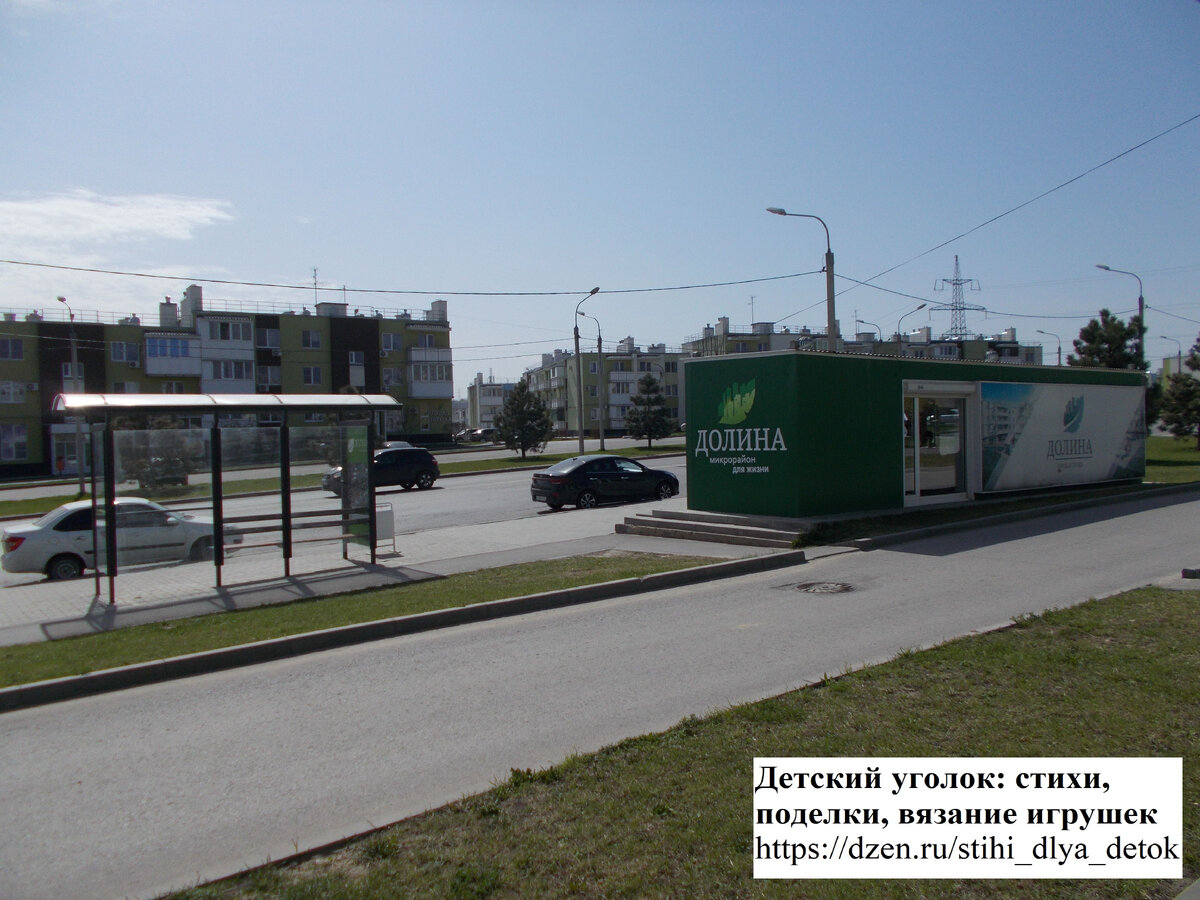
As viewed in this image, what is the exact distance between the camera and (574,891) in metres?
3.52

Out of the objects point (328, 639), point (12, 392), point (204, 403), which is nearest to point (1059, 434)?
point (328, 639)

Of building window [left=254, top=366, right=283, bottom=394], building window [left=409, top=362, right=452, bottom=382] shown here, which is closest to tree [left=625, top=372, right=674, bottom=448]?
building window [left=409, top=362, right=452, bottom=382]

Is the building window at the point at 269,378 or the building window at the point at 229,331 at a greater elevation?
the building window at the point at 229,331

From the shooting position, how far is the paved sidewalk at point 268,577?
34.9 feet

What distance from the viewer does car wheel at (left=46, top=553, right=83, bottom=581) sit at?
15477 millimetres

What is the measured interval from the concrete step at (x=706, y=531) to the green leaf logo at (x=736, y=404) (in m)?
2.11

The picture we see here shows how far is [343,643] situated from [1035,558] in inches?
365

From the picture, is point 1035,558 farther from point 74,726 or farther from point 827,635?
point 74,726

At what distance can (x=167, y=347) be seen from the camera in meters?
59.4

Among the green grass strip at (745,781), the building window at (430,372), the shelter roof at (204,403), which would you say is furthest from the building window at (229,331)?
the green grass strip at (745,781)

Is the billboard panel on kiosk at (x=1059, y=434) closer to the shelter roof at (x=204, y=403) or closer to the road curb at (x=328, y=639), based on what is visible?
the road curb at (x=328, y=639)

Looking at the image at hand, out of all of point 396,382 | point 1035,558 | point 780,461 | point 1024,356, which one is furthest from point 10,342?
point 1024,356

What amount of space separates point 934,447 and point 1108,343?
24.5 m

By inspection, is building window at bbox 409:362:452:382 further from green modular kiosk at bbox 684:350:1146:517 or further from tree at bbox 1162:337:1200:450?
green modular kiosk at bbox 684:350:1146:517
